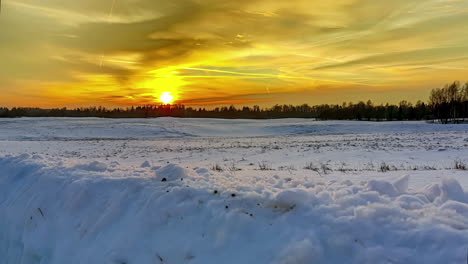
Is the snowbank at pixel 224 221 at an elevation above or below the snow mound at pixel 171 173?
below

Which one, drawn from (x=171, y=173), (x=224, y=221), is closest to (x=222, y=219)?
(x=224, y=221)

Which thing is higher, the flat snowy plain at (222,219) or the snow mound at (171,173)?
the snow mound at (171,173)

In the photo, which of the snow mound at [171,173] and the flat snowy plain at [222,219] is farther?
the snow mound at [171,173]

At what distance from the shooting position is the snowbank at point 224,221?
2945mm

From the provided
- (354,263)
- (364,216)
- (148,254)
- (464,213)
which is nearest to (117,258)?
(148,254)

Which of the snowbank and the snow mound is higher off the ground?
the snow mound

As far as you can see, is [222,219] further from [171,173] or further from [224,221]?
[171,173]

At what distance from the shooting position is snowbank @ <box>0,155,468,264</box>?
2945 millimetres

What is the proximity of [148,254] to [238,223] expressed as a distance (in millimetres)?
1238

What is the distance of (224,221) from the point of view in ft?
11.8

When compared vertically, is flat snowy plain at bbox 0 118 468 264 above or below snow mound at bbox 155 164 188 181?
below

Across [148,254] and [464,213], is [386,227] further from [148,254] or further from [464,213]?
[148,254]

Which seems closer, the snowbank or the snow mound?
the snowbank

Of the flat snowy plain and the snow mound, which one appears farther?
the snow mound
